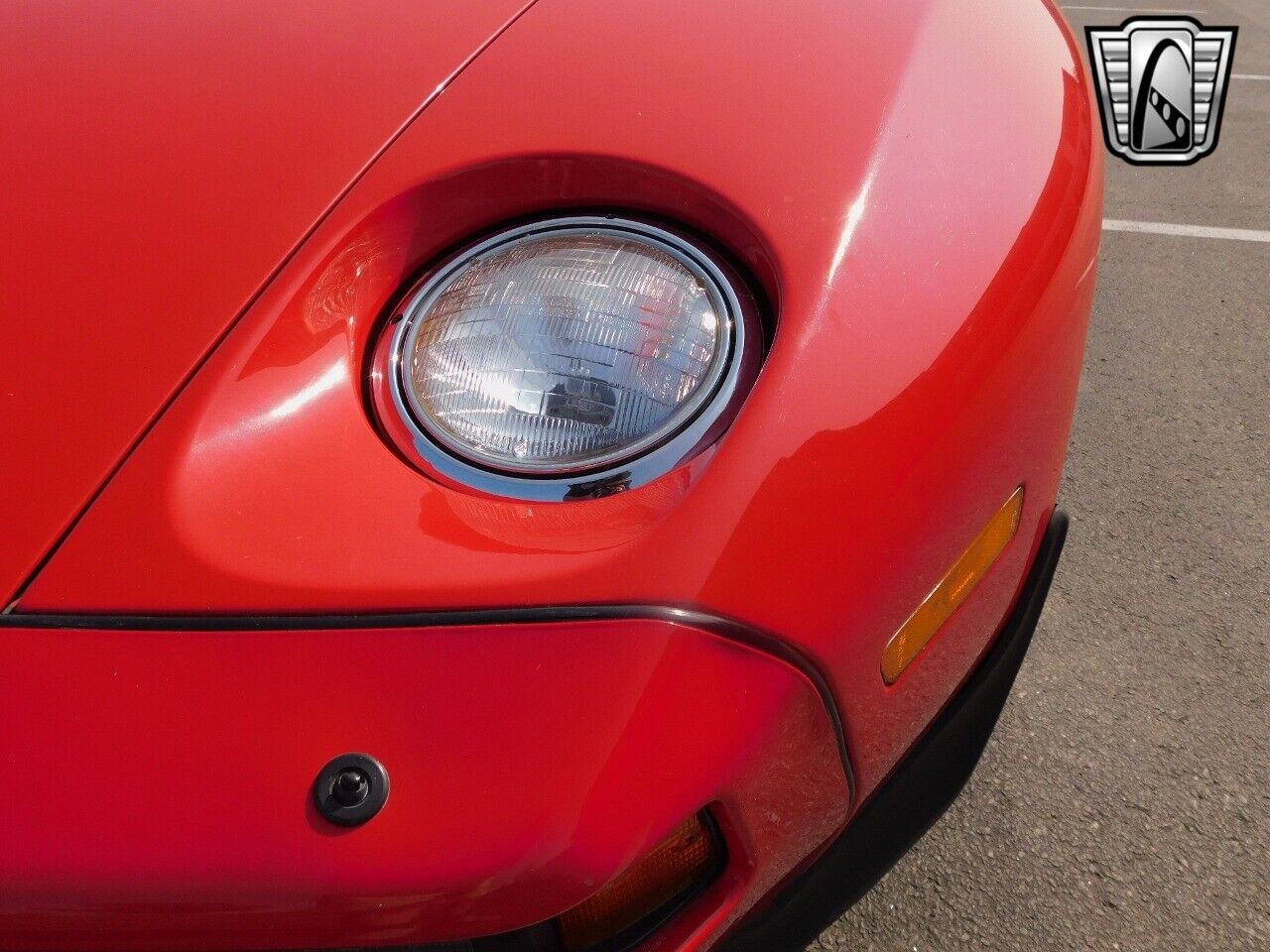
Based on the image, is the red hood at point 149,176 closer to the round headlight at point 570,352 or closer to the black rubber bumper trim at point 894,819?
the round headlight at point 570,352

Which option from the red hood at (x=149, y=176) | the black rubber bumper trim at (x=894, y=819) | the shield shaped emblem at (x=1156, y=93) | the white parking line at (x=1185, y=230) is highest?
the red hood at (x=149, y=176)

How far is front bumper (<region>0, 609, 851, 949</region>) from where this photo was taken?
2.61 feet

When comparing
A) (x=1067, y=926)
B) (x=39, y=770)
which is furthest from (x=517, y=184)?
(x=1067, y=926)

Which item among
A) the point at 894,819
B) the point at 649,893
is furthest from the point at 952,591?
the point at 649,893

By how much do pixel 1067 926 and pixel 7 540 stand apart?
52.5 inches

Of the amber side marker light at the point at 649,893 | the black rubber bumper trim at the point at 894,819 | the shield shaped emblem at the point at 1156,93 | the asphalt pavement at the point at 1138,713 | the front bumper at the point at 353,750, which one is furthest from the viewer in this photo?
the shield shaped emblem at the point at 1156,93

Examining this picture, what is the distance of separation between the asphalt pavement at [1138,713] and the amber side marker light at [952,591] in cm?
64

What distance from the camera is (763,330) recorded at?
3.18 ft

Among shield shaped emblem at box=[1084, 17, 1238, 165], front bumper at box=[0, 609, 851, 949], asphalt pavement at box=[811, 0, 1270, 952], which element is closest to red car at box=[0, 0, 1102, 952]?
front bumper at box=[0, 609, 851, 949]

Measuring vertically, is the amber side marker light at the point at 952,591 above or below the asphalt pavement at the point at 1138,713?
above

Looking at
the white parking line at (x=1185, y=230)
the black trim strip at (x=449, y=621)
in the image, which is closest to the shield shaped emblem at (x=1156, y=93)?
the white parking line at (x=1185, y=230)

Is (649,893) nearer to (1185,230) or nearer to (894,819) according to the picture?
(894,819)

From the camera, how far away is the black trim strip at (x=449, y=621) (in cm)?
83

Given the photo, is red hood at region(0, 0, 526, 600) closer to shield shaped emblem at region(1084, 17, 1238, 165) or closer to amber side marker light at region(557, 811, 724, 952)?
amber side marker light at region(557, 811, 724, 952)
